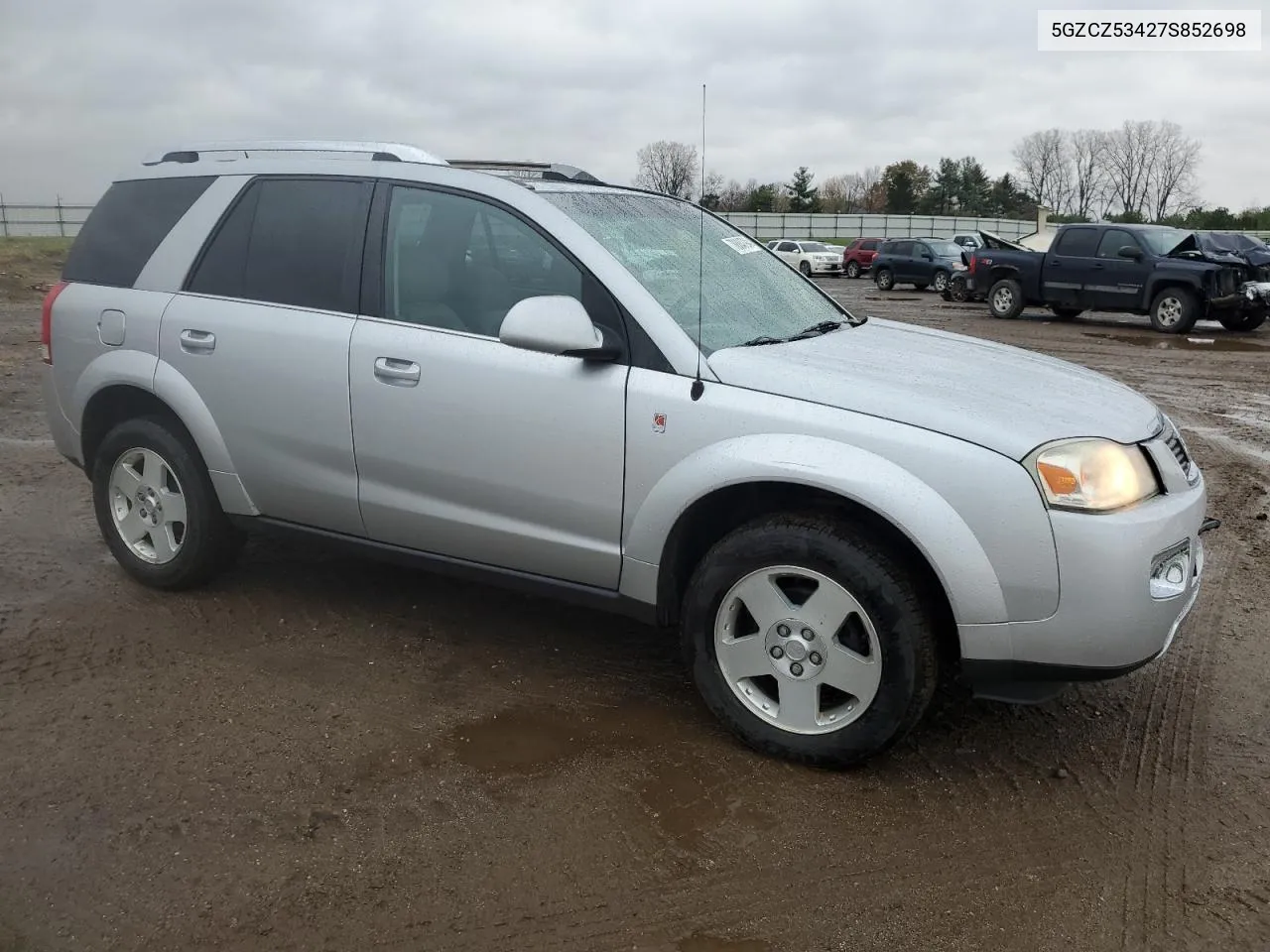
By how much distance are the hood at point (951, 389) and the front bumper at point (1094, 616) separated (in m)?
0.28

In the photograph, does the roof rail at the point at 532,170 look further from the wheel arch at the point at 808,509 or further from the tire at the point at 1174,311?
the tire at the point at 1174,311

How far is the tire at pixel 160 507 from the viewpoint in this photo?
15.1 feet

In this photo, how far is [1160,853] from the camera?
9.79 ft

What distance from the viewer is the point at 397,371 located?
393 cm

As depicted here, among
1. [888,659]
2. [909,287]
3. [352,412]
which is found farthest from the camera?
[909,287]

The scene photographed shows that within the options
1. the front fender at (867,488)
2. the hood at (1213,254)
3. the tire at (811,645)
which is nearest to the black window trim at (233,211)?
the front fender at (867,488)

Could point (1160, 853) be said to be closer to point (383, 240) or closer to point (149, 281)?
point (383, 240)

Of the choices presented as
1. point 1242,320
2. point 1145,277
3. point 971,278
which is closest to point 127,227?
point 1145,277

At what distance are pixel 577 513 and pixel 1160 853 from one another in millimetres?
1980

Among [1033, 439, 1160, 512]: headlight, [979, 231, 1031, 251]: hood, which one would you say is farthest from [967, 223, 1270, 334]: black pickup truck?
[1033, 439, 1160, 512]: headlight

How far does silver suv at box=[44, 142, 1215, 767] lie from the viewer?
121 inches

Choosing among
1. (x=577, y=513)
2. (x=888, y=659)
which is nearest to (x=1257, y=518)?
(x=888, y=659)

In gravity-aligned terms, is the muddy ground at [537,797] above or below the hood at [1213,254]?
below

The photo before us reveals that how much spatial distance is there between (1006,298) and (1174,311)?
11.5 feet
